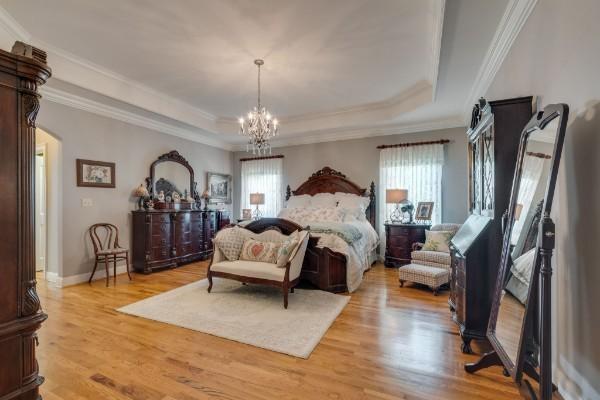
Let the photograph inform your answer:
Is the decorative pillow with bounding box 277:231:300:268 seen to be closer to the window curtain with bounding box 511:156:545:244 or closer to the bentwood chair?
the window curtain with bounding box 511:156:545:244

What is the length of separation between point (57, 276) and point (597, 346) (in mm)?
5825

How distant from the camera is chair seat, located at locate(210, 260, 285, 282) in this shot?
335cm

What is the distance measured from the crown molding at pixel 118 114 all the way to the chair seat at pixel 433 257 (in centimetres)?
509

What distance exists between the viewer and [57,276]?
13.9ft

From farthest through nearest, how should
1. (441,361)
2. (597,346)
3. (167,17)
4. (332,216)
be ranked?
(332,216) < (167,17) < (441,361) < (597,346)

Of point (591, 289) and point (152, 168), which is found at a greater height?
point (152, 168)

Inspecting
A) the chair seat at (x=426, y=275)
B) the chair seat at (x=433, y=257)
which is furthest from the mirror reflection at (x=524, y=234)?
the chair seat at (x=433, y=257)

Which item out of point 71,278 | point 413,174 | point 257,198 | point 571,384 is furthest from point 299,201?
point 571,384

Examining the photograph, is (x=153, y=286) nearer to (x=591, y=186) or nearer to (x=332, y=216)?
(x=332, y=216)

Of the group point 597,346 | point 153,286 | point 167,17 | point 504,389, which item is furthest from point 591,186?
point 153,286

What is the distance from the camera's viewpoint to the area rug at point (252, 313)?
8.35 ft

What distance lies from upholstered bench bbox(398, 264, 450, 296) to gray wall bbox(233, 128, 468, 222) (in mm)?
1770

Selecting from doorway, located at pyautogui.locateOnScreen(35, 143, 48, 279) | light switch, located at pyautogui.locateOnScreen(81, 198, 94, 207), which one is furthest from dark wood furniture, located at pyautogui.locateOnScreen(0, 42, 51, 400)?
doorway, located at pyautogui.locateOnScreen(35, 143, 48, 279)

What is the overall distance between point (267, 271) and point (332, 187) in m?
3.28
